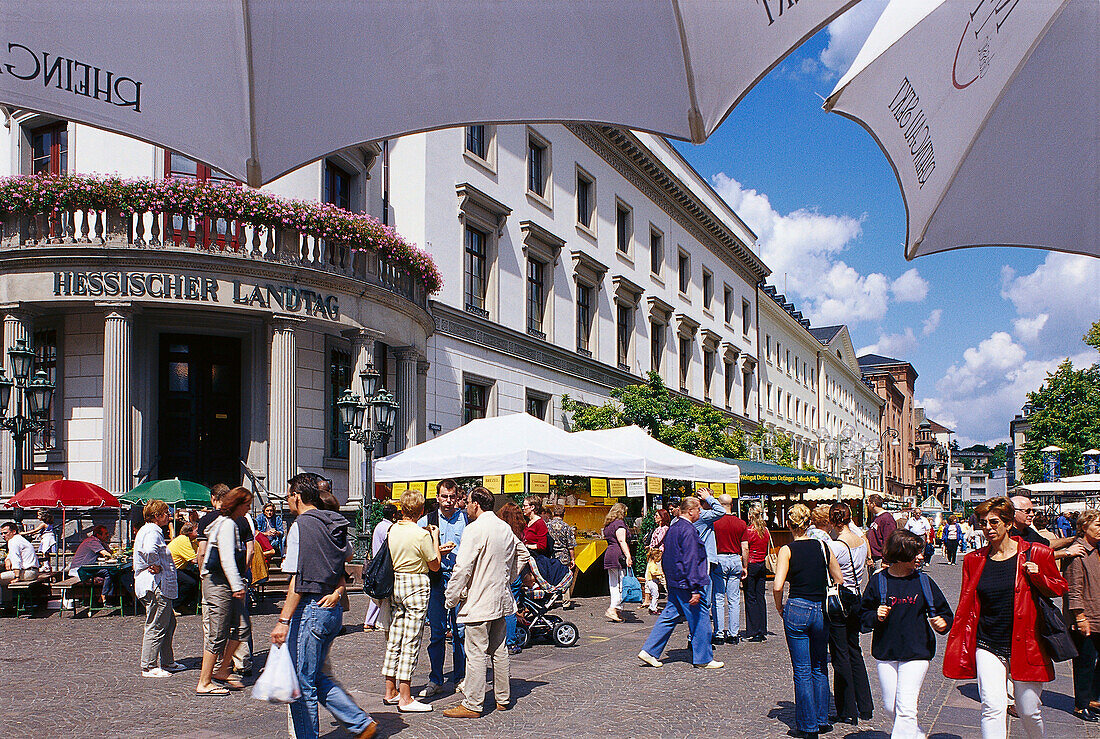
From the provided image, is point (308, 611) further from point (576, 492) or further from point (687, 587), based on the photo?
point (576, 492)

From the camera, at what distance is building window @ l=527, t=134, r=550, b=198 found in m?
30.4

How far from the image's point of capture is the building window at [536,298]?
30297 millimetres

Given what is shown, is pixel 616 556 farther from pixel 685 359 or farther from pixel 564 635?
pixel 685 359

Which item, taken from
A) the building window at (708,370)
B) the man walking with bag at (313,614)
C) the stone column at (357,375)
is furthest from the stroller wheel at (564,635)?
the building window at (708,370)

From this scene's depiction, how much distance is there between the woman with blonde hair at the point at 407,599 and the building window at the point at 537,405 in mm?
21826

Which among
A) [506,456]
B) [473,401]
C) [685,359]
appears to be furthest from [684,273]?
[506,456]

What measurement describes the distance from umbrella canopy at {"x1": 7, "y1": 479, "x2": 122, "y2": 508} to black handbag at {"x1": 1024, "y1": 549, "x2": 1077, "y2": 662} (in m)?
14.0

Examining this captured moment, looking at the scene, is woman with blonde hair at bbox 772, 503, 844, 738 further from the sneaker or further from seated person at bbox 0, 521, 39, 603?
seated person at bbox 0, 521, 39, 603

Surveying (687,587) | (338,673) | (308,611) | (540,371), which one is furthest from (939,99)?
(540,371)

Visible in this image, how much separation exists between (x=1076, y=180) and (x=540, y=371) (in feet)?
89.7

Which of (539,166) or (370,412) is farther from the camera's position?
(539,166)

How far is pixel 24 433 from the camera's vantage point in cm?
1580

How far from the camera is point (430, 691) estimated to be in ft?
28.6

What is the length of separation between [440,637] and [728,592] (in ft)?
15.8
